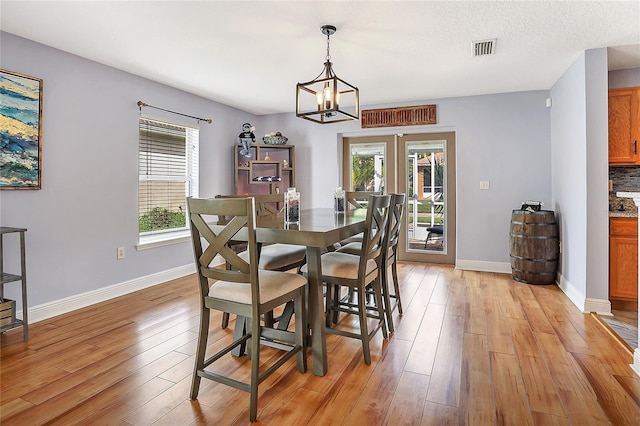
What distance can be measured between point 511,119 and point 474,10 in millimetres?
2578

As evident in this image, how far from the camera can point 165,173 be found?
437 cm

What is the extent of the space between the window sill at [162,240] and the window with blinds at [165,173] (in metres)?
0.06

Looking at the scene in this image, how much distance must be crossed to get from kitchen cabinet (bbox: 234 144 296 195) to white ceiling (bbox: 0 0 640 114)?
1438mm

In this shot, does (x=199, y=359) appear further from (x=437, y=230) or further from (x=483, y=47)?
(x=437, y=230)

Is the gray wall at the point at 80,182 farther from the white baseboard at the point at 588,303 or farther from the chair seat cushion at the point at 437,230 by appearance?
the white baseboard at the point at 588,303

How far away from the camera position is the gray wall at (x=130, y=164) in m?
3.08

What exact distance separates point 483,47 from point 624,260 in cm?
229

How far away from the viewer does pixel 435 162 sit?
17.2 feet

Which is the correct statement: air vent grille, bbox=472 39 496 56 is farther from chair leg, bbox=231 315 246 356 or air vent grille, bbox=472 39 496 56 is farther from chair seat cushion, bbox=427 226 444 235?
chair leg, bbox=231 315 246 356

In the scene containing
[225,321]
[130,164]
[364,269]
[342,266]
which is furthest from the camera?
[130,164]

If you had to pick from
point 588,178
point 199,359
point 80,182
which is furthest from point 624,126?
point 80,182

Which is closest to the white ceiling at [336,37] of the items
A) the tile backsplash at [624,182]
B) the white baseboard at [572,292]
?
the tile backsplash at [624,182]

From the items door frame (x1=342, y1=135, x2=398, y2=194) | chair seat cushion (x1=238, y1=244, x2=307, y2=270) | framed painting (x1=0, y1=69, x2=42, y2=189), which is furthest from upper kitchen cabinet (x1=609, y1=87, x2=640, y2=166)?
framed painting (x1=0, y1=69, x2=42, y2=189)

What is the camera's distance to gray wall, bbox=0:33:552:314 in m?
3.08
